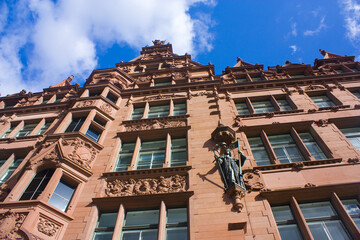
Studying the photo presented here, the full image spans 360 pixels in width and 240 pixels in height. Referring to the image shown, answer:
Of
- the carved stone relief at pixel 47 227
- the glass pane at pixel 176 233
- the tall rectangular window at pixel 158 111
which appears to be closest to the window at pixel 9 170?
the carved stone relief at pixel 47 227

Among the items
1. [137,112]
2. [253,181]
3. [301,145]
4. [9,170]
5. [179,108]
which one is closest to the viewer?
[253,181]

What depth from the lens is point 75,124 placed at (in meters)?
15.3

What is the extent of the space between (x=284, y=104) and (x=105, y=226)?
43.2 feet

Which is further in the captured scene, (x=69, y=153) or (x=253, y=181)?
(x=69, y=153)

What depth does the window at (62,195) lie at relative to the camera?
10117 millimetres

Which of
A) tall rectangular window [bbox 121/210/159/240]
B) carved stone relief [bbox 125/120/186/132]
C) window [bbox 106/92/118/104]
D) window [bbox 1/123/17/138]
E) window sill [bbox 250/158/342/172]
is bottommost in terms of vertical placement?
tall rectangular window [bbox 121/210/159/240]

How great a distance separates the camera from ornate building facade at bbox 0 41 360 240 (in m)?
9.05

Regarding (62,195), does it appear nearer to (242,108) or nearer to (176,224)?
(176,224)

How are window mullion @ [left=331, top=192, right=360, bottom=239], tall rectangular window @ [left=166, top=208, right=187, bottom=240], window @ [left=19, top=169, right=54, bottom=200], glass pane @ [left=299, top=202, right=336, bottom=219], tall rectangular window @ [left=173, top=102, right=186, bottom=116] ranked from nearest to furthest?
window mullion @ [left=331, top=192, right=360, bottom=239], tall rectangular window @ [left=166, top=208, right=187, bottom=240], glass pane @ [left=299, top=202, right=336, bottom=219], window @ [left=19, top=169, right=54, bottom=200], tall rectangular window @ [left=173, top=102, right=186, bottom=116]

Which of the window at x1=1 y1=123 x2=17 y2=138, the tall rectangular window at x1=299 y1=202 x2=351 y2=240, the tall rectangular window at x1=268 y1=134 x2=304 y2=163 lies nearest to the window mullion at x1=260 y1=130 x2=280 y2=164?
the tall rectangular window at x1=268 y1=134 x2=304 y2=163

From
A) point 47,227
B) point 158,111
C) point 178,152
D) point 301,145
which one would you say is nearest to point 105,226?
point 47,227

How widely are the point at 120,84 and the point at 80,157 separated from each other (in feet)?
31.4

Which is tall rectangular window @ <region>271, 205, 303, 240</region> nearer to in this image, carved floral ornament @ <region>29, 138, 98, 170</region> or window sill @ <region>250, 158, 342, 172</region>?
window sill @ <region>250, 158, 342, 172</region>

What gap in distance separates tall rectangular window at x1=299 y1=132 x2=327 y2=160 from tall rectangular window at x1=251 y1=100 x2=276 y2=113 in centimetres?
300
